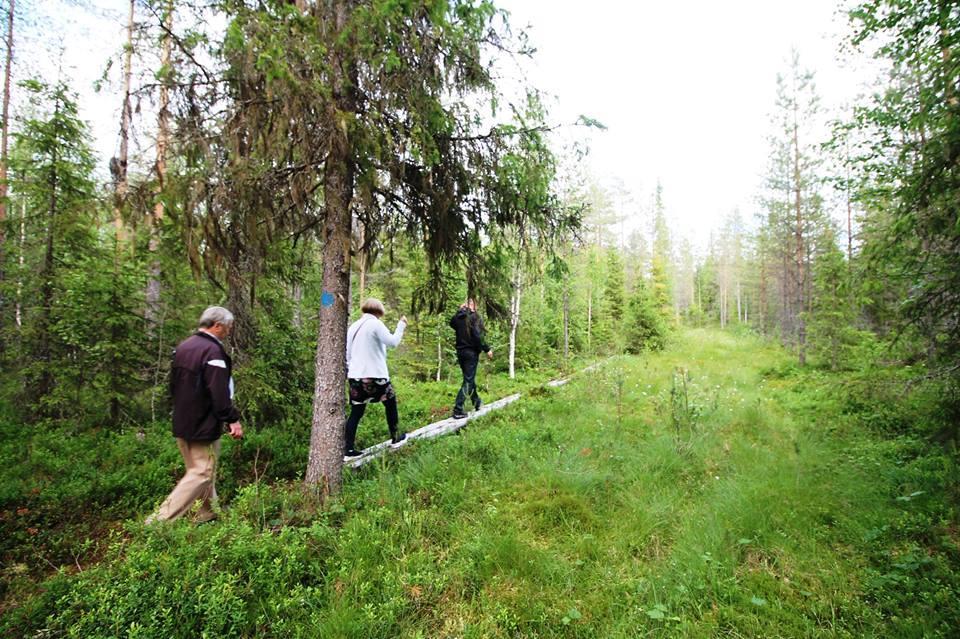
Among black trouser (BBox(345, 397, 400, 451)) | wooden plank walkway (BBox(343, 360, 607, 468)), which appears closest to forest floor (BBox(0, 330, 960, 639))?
wooden plank walkway (BBox(343, 360, 607, 468))

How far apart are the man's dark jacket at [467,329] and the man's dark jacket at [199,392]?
13.0 feet

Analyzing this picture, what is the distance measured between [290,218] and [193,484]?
10.2ft

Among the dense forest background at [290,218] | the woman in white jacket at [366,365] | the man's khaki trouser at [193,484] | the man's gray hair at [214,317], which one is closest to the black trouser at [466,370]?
the dense forest background at [290,218]

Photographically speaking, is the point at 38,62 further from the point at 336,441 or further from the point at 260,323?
the point at 336,441

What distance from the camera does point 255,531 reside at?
344cm

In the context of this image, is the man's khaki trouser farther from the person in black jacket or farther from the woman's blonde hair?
the person in black jacket

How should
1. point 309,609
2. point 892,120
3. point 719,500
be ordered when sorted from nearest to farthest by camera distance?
point 309,609, point 719,500, point 892,120

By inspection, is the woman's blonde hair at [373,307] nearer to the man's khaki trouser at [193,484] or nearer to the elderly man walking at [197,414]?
the elderly man walking at [197,414]

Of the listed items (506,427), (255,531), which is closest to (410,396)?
(506,427)

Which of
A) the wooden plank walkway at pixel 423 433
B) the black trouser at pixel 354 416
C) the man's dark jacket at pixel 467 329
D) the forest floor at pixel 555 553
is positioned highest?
the man's dark jacket at pixel 467 329

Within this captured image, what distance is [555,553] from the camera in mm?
3375

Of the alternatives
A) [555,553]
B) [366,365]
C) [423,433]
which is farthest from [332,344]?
[555,553]

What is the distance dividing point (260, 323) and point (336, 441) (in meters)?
3.43

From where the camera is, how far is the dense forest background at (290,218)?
11.8 feet
